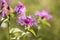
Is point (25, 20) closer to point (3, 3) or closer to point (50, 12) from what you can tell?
point (3, 3)

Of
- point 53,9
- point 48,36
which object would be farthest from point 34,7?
point 48,36

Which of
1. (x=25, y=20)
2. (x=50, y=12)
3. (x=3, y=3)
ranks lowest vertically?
(x=25, y=20)

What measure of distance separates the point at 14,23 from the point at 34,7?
2.93m

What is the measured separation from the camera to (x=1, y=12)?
7.52 ft

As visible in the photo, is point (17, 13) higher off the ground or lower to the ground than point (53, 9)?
lower

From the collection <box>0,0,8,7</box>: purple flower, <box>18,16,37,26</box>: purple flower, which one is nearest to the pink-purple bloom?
<box>0,0,8,7</box>: purple flower

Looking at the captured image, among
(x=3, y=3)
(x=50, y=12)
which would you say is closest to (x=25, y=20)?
(x=3, y=3)

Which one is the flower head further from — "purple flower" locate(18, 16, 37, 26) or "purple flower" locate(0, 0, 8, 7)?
"purple flower" locate(18, 16, 37, 26)

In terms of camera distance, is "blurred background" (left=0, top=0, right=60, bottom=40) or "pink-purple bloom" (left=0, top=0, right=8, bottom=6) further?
"blurred background" (left=0, top=0, right=60, bottom=40)

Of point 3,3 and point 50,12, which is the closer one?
point 3,3

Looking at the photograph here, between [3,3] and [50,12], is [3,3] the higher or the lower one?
the lower one

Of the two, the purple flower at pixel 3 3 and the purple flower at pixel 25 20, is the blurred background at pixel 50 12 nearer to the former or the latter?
the purple flower at pixel 25 20

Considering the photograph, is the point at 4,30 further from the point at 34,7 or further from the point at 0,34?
the point at 34,7

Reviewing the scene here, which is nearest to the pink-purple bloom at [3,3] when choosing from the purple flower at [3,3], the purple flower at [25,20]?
the purple flower at [3,3]
